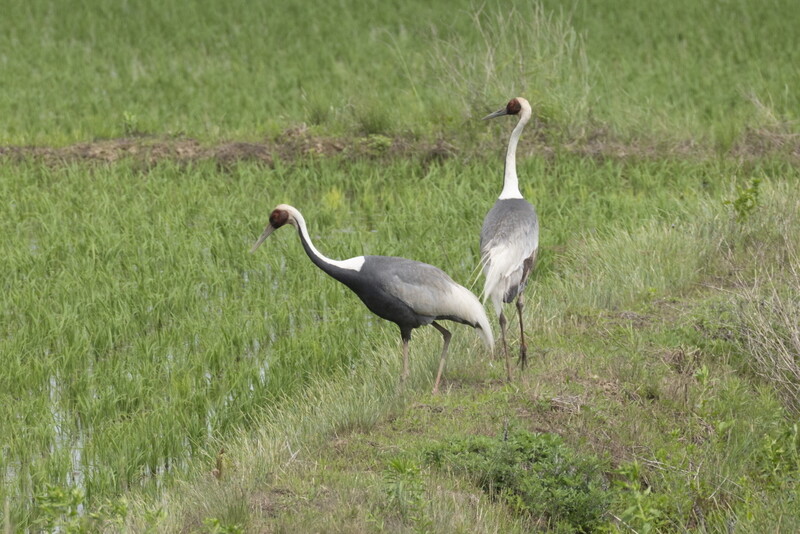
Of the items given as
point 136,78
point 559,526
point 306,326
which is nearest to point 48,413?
point 306,326

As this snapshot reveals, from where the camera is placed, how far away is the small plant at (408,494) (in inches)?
173

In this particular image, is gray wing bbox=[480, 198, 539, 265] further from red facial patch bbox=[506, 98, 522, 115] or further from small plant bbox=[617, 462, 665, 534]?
small plant bbox=[617, 462, 665, 534]

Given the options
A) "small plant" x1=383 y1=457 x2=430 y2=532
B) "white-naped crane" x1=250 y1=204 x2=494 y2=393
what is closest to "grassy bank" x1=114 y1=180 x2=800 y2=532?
"small plant" x1=383 y1=457 x2=430 y2=532

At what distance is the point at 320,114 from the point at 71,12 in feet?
21.4

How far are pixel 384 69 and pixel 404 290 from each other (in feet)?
27.7

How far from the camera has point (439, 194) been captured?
31.5 ft

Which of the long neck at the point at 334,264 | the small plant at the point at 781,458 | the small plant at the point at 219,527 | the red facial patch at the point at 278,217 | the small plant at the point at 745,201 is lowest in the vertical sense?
the small plant at the point at 781,458

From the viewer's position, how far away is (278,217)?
6.19 m

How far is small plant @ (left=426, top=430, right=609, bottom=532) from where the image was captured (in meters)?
4.93

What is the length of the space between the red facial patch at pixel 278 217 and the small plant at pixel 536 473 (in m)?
1.65

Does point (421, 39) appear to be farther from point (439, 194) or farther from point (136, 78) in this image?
point (439, 194)

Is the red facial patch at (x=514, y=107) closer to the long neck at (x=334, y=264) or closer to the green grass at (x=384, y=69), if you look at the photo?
the long neck at (x=334, y=264)

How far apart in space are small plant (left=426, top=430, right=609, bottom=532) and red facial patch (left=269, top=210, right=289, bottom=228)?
1.65 meters

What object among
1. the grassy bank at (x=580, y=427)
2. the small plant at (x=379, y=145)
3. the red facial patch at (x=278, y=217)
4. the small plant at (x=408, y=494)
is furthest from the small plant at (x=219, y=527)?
the small plant at (x=379, y=145)
